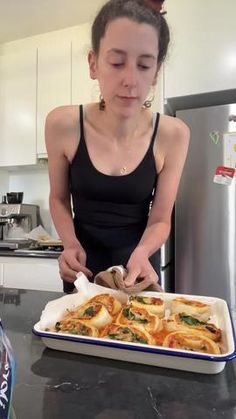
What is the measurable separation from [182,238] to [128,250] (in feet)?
2.61

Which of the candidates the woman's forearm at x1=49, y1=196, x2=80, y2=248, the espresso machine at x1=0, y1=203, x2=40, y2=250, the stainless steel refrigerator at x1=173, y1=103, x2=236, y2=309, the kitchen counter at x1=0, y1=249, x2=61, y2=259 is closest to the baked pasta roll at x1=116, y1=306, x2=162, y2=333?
the woman's forearm at x1=49, y1=196, x2=80, y2=248

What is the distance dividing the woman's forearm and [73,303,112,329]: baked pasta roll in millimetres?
337

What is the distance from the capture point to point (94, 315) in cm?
50

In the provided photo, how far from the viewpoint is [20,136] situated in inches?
92.4

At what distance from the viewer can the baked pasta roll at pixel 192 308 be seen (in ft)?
1.78

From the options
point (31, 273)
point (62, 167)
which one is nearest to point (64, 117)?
point (62, 167)

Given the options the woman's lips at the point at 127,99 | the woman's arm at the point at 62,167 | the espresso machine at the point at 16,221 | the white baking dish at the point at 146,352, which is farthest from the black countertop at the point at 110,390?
the espresso machine at the point at 16,221

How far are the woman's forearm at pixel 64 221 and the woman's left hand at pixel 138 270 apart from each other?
0.20 metres

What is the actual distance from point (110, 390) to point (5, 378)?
158 mm

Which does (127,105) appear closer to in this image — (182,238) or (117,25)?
(117,25)

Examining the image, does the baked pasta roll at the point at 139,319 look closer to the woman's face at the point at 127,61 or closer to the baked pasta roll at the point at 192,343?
the baked pasta roll at the point at 192,343

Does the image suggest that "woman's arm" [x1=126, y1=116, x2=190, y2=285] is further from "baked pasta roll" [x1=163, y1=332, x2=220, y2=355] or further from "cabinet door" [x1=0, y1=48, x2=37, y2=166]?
"cabinet door" [x1=0, y1=48, x2=37, y2=166]

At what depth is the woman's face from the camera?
2.23ft

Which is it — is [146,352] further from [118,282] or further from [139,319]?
[118,282]
